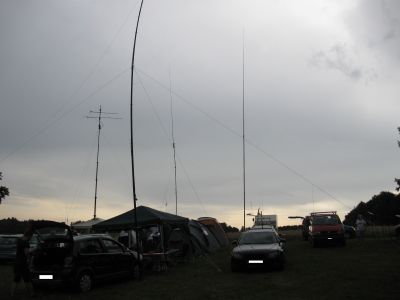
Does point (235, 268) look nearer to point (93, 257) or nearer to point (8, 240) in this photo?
point (93, 257)

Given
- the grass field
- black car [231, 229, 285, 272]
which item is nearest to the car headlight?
black car [231, 229, 285, 272]

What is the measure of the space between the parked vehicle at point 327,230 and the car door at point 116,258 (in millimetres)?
13381

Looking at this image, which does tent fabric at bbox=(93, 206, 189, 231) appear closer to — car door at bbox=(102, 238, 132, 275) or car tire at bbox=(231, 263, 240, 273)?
car door at bbox=(102, 238, 132, 275)

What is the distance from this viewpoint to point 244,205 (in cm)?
2723

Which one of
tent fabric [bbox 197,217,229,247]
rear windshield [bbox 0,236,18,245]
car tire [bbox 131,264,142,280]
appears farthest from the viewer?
tent fabric [bbox 197,217,229,247]

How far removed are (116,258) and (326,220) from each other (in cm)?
1515

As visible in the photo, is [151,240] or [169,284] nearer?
[169,284]

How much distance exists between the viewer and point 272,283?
14680 mm

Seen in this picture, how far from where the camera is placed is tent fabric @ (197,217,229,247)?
3447 cm

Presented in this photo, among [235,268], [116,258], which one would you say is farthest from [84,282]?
[235,268]

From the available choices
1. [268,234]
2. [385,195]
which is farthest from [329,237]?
[385,195]

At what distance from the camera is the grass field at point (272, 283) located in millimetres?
12750

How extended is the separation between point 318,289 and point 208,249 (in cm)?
1571

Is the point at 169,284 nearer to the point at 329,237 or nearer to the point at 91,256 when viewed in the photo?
the point at 91,256
